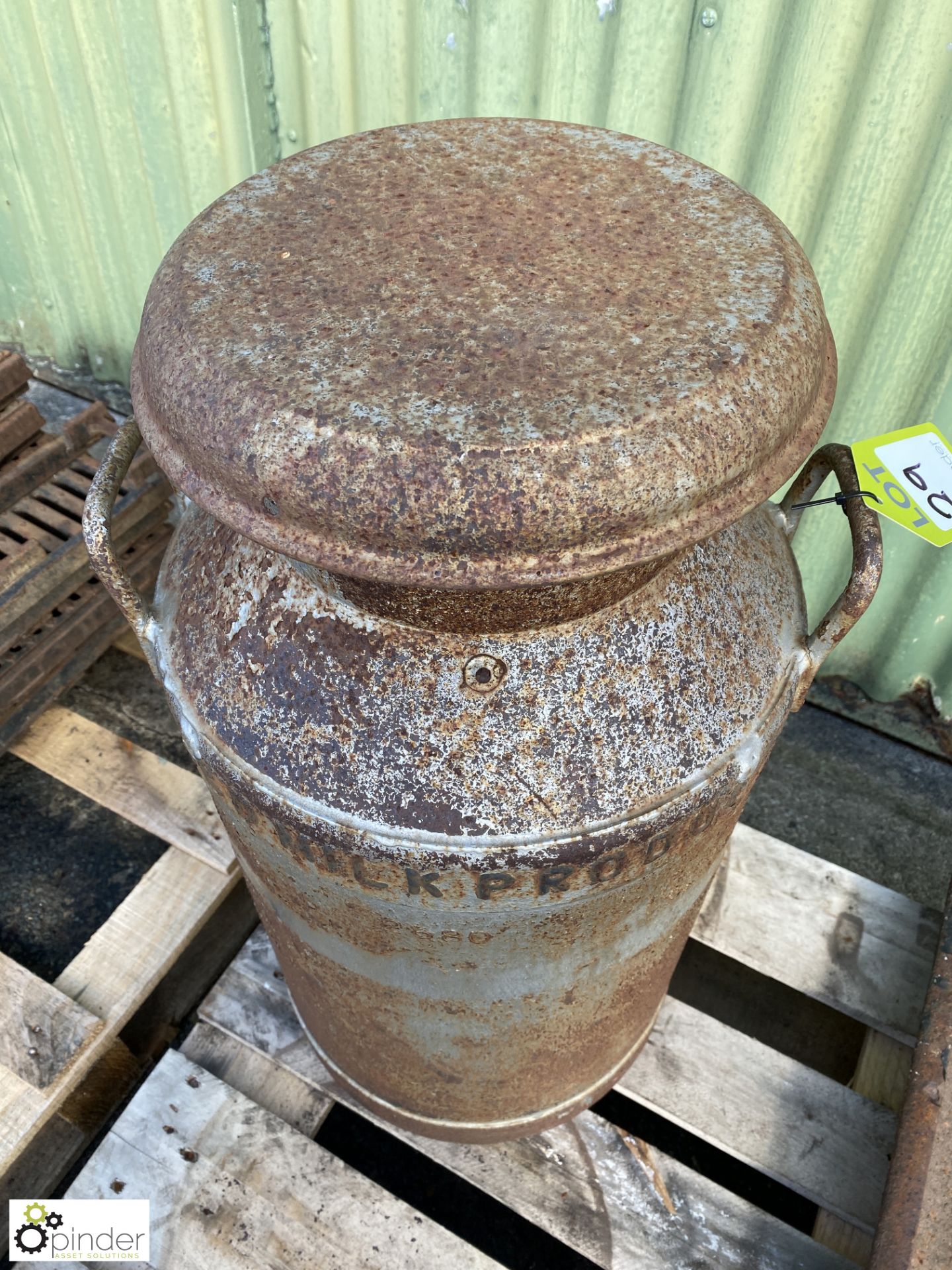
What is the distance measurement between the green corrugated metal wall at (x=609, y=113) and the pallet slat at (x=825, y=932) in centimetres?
66

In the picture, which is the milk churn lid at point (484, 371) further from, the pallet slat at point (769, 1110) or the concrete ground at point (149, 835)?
the concrete ground at point (149, 835)

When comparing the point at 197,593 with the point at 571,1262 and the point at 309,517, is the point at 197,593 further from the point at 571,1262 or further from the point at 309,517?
the point at 571,1262

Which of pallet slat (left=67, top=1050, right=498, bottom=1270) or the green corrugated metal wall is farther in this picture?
the green corrugated metal wall

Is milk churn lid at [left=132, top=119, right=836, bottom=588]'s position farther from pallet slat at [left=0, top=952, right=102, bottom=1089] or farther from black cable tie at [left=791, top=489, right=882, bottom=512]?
pallet slat at [left=0, top=952, right=102, bottom=1089]

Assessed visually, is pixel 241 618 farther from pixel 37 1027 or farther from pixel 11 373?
pixel 11 373

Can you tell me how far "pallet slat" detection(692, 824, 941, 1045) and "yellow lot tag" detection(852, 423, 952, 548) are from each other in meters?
0.87

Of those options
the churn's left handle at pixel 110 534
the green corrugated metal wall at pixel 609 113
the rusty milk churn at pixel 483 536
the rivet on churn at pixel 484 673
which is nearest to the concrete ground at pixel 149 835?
the green corrugated metal wall at pixel 609 113

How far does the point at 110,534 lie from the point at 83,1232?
103 cm

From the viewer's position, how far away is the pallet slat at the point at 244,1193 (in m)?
1.32

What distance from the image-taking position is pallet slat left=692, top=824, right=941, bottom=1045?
157 centimetres

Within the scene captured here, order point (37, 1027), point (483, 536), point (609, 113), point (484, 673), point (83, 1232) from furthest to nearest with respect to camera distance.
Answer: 1. point (609, 113)
2. point (37, 1027)
3. point (83, 1232)
4. point (484, 673)
5. point (483, 536)

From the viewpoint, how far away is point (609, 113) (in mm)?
1636

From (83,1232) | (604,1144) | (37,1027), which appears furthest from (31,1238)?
(604,1144)

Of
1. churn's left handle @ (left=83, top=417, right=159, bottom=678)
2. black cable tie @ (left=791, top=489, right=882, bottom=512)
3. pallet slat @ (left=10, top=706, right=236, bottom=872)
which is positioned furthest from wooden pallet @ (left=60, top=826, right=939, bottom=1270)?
black cable tie @ (left=791, top=489, right=882, bottom=512)
